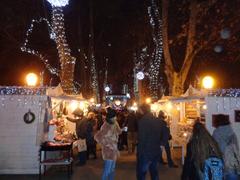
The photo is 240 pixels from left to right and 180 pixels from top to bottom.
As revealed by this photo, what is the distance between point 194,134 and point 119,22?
27.4 metres

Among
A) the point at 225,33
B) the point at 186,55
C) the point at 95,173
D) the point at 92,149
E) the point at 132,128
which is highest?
the point at 225,33

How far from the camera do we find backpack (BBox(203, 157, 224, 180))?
6715 mm

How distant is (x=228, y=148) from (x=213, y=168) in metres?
1.06

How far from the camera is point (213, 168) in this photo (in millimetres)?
6715

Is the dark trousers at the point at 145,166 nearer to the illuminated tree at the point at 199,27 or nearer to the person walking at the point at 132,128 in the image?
the person walking at the point at 132,128

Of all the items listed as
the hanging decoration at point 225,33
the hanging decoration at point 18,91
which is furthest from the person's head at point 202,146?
the hanging decoration at point 225,33

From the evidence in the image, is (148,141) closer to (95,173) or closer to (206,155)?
(206,155)

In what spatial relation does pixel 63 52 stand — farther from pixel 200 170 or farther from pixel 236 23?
pixel 200 170

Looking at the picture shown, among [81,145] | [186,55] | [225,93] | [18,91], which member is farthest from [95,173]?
[186,55]

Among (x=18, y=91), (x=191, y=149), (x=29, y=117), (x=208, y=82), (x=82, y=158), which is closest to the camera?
(x=191, y=149)

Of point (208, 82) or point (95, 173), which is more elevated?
point (208, 82)

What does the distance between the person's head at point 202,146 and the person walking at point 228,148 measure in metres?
0.78

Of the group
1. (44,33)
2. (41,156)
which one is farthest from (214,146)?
(44,33)

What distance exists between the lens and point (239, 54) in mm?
22375
